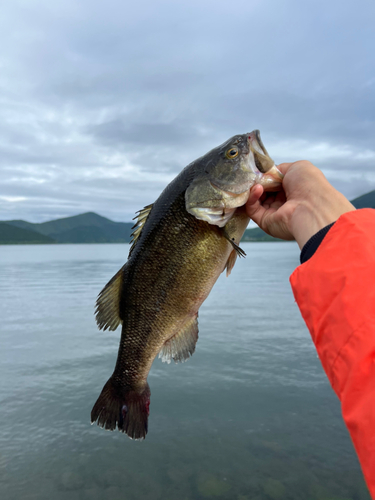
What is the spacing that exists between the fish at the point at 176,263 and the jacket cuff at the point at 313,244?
789 mm

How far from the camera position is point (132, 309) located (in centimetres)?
295

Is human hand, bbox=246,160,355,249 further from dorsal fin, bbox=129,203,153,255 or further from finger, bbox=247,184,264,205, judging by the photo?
dorsal fin, bbox=129,203,153,255

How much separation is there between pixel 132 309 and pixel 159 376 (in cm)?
863

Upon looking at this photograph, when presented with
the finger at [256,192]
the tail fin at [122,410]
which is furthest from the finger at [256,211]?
the tail fin at [122,410]

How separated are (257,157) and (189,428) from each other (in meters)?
6.96

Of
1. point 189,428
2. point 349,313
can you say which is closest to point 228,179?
point 349,313

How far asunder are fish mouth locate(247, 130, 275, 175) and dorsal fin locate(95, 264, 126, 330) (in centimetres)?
148

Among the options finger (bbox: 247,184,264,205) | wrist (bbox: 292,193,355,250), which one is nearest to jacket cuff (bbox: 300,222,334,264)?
wrist (bbox: 292,193,355,250)

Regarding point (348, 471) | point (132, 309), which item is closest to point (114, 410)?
point (132, 309)

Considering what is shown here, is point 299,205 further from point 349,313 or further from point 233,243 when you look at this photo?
point 349,313

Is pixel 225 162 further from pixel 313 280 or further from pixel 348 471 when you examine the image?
pixel 348 471

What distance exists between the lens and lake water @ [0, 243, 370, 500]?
615cm

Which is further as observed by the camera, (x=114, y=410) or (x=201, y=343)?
(x=201, y=343)

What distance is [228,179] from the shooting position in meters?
2.74
